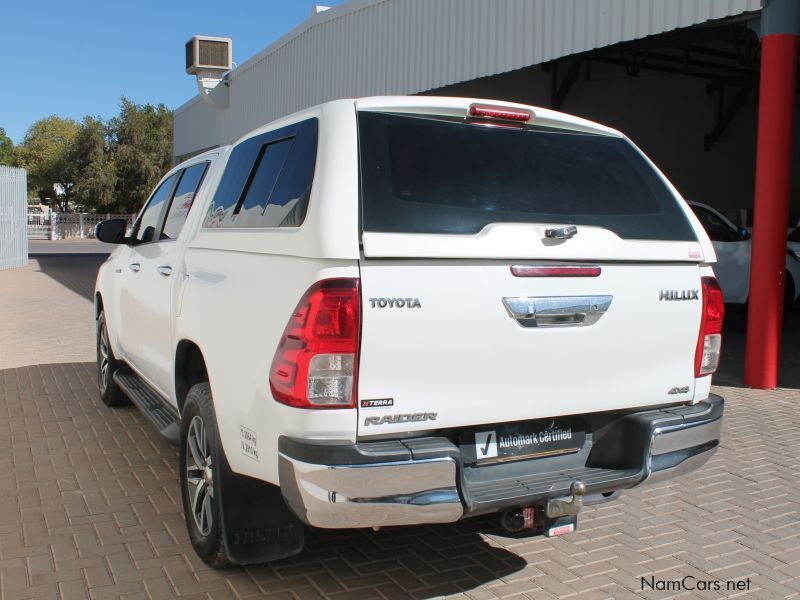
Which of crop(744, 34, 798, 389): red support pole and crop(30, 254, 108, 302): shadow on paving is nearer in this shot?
crop(744, 34, 798, 389): red support pole

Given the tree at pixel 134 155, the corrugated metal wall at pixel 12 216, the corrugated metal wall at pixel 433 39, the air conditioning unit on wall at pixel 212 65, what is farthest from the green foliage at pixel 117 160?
the corrugated metal wall at pixel 433 39

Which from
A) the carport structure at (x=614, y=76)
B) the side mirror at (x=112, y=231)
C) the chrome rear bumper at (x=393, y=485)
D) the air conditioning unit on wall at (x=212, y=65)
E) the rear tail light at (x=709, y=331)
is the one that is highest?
the air conditioning unit on wall at (x=212, y=65)

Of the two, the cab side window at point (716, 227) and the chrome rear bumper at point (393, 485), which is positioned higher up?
the cab side window at point (716, 227)

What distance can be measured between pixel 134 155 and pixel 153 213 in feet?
172

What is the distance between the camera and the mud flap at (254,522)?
139 inches

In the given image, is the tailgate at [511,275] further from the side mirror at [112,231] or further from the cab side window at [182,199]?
the side mirror at [112,231]

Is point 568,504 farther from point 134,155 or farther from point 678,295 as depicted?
point 134,155

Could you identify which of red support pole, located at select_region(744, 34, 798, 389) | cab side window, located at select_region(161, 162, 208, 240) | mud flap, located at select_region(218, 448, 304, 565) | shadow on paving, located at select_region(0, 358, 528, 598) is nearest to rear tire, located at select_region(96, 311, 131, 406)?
shadow on paving, located at select_region(0, 358, 528, 598)

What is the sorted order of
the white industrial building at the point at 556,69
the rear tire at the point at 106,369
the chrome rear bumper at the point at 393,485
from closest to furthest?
the chrome rear bumper at the point at 393,485, the rear tire at the point at 106,369, the white industrial building at the point at 556,69

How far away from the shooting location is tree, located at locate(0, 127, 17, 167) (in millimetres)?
76225

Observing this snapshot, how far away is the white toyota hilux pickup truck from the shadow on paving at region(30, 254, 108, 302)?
13560 mm

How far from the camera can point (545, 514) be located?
3236 mm

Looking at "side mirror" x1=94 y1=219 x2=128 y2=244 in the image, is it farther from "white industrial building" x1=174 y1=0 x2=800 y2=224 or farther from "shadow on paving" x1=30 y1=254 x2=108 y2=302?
"shadow on paving" x1=30 y1=254 x2=108 y2=302

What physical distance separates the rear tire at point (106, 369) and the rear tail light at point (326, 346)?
161 inches
